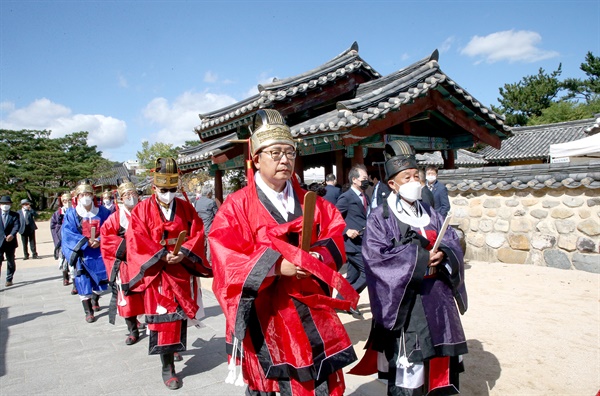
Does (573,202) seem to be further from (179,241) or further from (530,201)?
(179,241)

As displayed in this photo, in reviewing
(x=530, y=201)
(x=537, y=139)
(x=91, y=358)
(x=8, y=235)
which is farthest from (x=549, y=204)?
(x=537, y=139)

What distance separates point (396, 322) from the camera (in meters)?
2.78

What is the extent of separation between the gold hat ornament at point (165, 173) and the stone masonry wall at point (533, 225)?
290 inches

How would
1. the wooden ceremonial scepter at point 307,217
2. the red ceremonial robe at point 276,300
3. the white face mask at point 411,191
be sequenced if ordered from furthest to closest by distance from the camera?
the white face mask at point 411,191, the red ceremonial robe at point 276,300, the wooden ceremonial scepter at point 307,217

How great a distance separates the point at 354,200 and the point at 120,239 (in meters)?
3.20

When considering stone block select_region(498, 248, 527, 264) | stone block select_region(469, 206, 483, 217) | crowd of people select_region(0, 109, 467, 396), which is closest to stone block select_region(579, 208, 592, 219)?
stone block select_region(498, 248, 527, 264)

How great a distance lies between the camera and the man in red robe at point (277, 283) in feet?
7.55

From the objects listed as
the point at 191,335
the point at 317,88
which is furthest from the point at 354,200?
the point at 317,88

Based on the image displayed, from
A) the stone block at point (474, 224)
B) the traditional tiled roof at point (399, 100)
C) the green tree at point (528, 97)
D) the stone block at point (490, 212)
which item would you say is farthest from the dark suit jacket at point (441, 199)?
the green tree at point (528, 97)

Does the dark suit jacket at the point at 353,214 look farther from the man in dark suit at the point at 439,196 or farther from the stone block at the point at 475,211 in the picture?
the stone block at the point at 475,211

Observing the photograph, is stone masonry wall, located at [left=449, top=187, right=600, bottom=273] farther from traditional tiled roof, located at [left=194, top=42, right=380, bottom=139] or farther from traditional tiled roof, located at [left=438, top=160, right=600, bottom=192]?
traditional tiled roof, located at [left=194, top=42, right=380, bottom=139]

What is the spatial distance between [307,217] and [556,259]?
25.3 ft

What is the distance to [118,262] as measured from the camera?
5.49 meters

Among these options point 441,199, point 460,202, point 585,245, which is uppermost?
point 441,199
